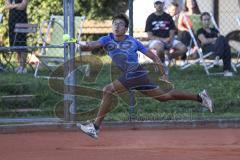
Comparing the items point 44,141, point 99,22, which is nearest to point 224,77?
point 44,141

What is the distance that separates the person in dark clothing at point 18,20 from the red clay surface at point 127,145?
3.85m

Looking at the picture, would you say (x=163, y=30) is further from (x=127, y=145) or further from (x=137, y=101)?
(x=127, y=145)

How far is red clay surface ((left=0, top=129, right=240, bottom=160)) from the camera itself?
880 cm

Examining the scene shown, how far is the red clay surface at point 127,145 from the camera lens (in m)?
8.80

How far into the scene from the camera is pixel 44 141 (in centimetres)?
1025

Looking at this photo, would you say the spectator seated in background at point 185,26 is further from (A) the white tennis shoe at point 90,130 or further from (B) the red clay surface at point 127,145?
(A) the white tennis shoe at point 90,130

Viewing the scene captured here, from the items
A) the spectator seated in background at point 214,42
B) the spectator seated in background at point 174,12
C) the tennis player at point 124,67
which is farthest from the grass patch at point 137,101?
the spectator seated in background at point 174,12

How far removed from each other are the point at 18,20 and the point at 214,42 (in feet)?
13.3

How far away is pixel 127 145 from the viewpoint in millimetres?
9844

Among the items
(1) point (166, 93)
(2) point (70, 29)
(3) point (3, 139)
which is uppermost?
(2) point (70, 29)

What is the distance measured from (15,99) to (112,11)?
9.54 meters

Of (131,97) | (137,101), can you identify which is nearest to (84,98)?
(137,101)

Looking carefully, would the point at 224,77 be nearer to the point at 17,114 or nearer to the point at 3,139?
the point at 17,114

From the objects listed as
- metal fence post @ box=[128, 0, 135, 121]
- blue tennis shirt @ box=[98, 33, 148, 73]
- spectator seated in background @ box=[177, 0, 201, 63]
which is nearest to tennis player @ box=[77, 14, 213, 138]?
blue tennis shirt @ box=[98, 33, 148, 73]
